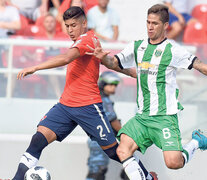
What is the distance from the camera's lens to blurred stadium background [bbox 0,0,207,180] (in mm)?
7203

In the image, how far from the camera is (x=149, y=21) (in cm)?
602

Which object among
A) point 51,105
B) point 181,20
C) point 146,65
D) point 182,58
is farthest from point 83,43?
point 181,20

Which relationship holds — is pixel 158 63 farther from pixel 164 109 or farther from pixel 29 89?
pixel 29 89

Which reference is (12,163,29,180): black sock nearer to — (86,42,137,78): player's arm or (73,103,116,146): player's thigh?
(73,103,116,146): player's thigh

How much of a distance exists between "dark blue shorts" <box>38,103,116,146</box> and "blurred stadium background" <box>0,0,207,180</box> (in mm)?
979

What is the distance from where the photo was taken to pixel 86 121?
6234 millimetres

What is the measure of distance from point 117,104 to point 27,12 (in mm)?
3114

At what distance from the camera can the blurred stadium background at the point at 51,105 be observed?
284 inches

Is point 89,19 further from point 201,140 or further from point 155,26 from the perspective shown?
point 201,140

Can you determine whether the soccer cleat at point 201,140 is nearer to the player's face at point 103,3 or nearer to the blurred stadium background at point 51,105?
the blurred stadium background at point 51,105

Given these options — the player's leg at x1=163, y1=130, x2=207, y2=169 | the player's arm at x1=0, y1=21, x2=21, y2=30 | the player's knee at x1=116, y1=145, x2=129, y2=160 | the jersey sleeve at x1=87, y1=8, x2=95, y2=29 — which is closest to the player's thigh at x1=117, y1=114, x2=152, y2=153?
the player's knee at x1=116, y1=145, x2=129, y2=160

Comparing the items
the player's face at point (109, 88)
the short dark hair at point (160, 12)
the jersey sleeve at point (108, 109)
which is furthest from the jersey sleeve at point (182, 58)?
the jersey sleeve at point (108, 109)

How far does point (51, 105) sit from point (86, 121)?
1.23 metres

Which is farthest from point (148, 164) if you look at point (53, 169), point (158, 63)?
point (158, 63)
